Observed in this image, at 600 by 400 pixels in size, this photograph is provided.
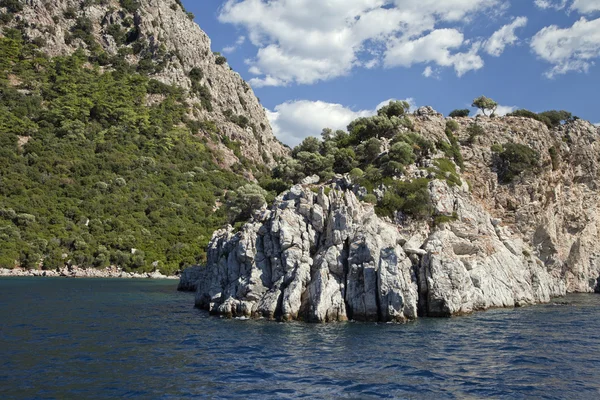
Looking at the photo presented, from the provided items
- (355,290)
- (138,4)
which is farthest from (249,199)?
(138,4)

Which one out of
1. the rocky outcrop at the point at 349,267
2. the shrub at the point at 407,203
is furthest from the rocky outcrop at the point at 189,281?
the shrub at the point at 407,203

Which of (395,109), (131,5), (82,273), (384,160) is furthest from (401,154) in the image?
(131,5)

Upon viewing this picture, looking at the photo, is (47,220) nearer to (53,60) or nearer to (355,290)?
(53,60)

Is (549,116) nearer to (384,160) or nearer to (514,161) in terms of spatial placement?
(514,161)

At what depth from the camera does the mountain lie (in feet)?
367

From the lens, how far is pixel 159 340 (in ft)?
111

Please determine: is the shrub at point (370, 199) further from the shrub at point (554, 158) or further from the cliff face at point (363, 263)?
the shrub at point (554, 158)

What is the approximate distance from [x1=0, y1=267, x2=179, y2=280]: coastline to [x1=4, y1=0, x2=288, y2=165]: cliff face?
199 ft

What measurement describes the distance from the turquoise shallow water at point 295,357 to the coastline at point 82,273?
59749 millimetres

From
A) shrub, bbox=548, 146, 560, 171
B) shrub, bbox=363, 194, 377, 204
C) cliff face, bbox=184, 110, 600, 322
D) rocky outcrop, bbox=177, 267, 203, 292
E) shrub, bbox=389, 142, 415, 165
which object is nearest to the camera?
cliff face, bbox=184, 110, 600, 322

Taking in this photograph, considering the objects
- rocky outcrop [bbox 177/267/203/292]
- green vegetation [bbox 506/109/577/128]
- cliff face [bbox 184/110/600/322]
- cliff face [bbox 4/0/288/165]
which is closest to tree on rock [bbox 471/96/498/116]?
green vegetation [bbox 506/109/577/128]

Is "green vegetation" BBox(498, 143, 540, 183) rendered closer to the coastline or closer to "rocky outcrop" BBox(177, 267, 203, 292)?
"rocky outcrop" BBox(177, 267, 203, 292)

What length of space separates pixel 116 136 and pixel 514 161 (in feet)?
375

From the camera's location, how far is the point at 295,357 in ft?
91.6
